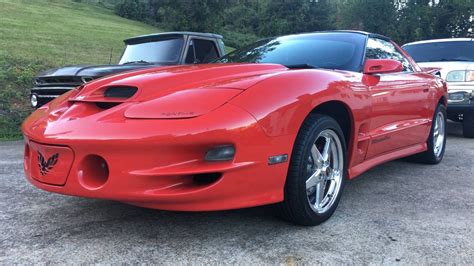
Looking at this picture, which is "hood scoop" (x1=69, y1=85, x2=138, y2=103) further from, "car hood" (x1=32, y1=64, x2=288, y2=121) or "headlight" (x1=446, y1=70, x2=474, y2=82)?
"headlight" (x1=446, y1=70, x2=474, y2=82)

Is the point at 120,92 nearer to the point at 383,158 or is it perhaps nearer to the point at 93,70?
the point at 383,158

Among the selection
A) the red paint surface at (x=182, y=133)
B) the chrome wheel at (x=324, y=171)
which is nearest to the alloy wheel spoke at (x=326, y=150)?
the chrome wheel at (x=324, y=171)

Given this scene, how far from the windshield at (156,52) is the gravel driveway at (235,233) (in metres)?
3.41

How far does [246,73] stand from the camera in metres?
2.96

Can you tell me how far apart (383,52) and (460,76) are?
3596mm

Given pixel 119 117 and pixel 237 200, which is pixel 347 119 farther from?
pixel 119 117

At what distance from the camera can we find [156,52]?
22.6ft

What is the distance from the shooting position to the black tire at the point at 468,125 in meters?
6.99

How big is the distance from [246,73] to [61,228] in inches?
59.5

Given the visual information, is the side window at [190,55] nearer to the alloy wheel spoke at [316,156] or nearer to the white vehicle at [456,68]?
the white vehicle at [456,68]

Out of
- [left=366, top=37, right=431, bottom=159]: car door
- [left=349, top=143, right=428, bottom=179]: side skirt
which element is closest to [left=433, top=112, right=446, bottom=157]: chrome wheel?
[left=349, top=143, right=428, bottom=179]: side skirt

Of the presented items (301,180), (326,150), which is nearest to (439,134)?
(326,150)

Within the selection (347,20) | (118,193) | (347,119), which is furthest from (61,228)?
(347,20)

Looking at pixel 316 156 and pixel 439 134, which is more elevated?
pixel 316 156
